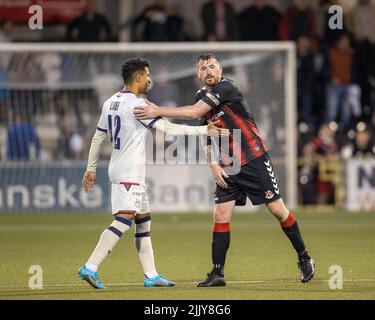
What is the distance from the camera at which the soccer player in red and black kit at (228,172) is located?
1062 centimetres

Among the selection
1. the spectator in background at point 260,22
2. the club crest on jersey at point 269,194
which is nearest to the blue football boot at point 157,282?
the club crest on jersey at point 269,194

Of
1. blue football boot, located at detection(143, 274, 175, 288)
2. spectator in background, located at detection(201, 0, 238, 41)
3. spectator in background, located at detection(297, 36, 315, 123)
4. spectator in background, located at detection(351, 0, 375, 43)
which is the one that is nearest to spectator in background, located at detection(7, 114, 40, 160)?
spectator in background, located at detection(201, 0, 238, 41)

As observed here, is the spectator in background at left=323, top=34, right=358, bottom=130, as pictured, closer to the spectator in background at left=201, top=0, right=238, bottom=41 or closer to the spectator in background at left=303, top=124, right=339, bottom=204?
the spectator in background at left=303, top=124, right=339, bottom=204

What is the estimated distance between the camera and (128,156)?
10.3 m

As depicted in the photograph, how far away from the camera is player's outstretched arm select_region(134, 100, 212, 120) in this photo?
10242mm

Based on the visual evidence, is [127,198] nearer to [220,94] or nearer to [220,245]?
[220,245]

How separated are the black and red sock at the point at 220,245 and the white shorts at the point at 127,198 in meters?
0.85

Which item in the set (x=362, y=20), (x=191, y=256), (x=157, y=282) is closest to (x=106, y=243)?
(x=157, y=282)

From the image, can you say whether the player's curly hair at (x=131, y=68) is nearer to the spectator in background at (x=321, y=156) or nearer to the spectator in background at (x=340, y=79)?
the spectator in background at (x=321, y=156)

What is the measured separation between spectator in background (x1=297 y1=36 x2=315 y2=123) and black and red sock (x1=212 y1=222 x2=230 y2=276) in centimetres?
1418

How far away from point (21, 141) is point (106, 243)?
12278 mm
